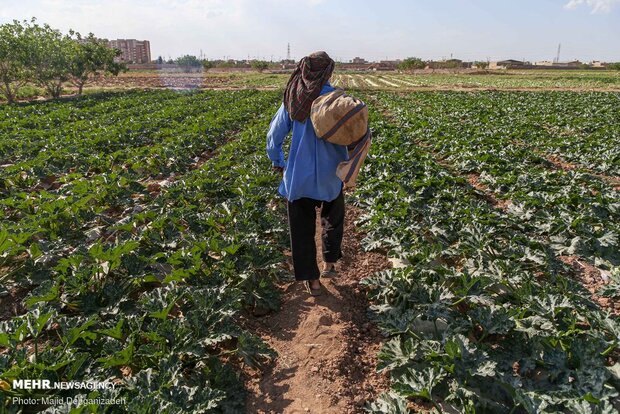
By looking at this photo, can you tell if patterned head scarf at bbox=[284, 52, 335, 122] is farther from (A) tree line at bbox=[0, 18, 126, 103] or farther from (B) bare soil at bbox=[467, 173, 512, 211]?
(A) tree line at bbox=[0, 18, 126, 103]

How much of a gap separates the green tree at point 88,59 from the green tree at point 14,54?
3.60 m

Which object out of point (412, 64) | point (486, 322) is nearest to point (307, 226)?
point (486, 322)

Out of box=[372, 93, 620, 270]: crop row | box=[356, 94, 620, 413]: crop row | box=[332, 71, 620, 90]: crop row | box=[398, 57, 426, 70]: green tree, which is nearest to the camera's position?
box=[356, 94, 620, 413]: crop row

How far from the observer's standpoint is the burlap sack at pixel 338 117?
3.30 metres

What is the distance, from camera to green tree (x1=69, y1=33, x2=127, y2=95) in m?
32.0

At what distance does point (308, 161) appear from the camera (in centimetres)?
363

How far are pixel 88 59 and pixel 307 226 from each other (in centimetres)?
3732

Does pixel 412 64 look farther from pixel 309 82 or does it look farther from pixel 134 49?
pixel 134 49

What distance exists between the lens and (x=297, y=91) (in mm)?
3535

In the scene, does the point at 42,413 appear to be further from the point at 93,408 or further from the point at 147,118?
the point at 147,118

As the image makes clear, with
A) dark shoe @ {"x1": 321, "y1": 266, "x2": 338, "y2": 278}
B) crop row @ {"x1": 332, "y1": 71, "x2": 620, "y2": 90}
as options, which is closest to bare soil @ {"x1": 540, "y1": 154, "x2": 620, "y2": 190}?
dark shoe @ {"x1": 321, "y1": 266, "x2": 338, "y2": 278}

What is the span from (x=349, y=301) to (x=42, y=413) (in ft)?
8.78

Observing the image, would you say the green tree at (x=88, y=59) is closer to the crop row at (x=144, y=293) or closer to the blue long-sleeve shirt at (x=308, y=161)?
the crop row at (x=144, y=293)

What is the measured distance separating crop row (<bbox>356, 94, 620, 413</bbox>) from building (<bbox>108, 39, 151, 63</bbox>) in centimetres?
16411
